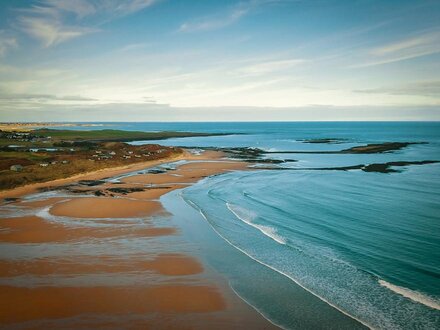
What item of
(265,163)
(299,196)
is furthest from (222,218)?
(265,163)

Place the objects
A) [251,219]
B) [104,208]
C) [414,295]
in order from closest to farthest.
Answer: [414,295] → [251,219] → [104,208]

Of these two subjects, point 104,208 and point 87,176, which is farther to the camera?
point 87,176

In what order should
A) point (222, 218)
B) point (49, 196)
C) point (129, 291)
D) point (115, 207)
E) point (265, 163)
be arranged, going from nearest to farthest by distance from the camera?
1. point (129, 291)
2. point (222, 218)
3. point (115, 207)
4. point (49, 196)
5. point (265, 163)

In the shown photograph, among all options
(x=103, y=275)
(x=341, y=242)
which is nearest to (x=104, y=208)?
(x=103, y=275)

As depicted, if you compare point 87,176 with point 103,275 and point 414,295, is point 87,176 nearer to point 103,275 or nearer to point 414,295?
point 103,275

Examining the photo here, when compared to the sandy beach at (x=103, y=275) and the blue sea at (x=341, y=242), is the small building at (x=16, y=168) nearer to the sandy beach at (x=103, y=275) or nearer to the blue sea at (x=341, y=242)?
the sandy beach at (x=103, y=275)

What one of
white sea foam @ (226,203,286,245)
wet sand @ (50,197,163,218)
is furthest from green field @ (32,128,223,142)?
white sea foam @ (226,203,286,245)

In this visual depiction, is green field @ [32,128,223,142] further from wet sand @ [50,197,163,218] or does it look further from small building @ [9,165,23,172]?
wet sand @ [50,197,163,218]

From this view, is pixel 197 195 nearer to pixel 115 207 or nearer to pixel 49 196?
pixel 115 207
